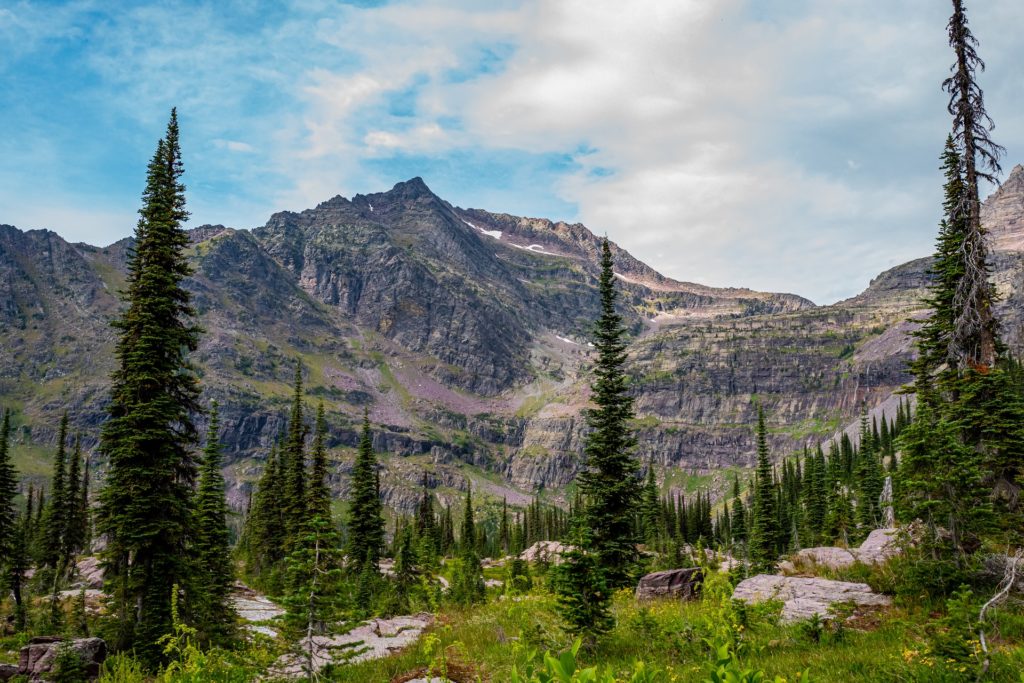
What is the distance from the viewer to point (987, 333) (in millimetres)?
18094

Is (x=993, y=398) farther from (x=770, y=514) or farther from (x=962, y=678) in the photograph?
(x=770, y=514)

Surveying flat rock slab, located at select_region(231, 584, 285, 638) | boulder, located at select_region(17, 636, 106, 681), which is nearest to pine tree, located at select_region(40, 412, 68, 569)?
flat rock slab, located at select_region(231, 584, 285, 638)

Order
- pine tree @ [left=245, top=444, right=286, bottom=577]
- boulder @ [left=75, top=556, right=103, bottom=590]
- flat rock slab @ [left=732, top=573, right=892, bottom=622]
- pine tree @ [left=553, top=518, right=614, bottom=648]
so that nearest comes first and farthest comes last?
pine tree @ [left=553, top=518, right=614, bottom=648], flat rock slab @ [left=732, top=573, right=892, bottom=622], boulder @ [left=75, top=556, right=103, bottom=590], pine tree @ [left=245, top=444, right=286, bottom=577]

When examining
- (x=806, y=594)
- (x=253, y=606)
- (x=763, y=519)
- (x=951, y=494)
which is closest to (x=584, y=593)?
(x=806, y=594)

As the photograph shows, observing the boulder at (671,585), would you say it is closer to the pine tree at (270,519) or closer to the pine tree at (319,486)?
the pine tree at (319,486)

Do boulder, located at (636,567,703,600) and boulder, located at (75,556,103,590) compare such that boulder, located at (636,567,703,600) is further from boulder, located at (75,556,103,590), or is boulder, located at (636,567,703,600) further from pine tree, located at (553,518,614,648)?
boulder, located at (75,556,103,590)

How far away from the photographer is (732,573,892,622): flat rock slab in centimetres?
1267

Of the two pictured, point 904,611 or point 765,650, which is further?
point 904,611

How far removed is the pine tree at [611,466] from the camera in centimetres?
2664

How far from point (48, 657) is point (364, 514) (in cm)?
3511

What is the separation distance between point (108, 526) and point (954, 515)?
25.1 m

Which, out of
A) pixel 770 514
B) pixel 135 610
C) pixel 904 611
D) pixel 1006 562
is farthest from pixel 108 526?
pixel 770 514

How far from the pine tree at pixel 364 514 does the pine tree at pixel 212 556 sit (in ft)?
39.8

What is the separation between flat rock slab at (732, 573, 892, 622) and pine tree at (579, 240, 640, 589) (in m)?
10.1
